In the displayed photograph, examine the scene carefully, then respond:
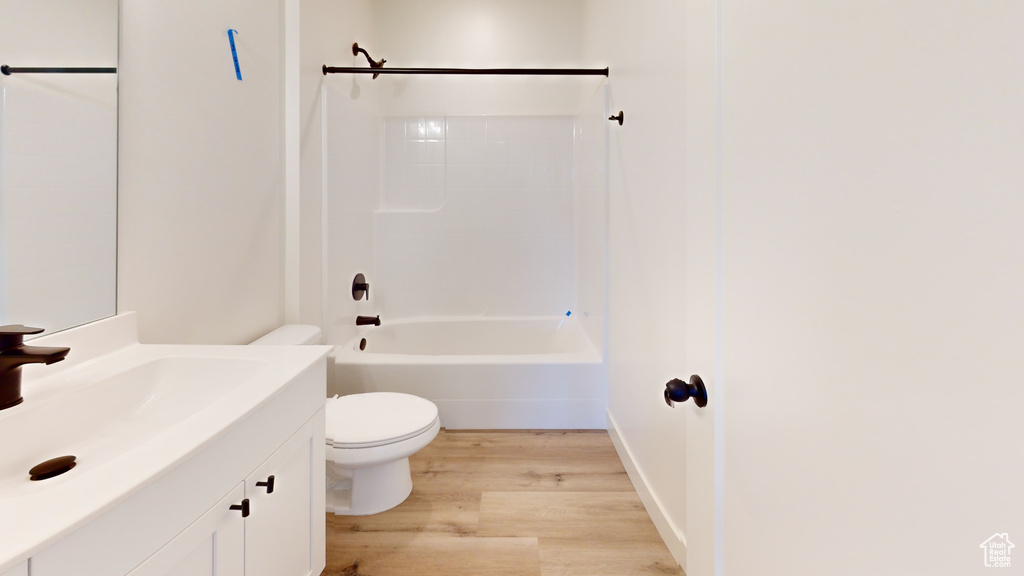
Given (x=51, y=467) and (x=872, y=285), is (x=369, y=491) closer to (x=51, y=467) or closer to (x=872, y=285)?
(x=51, y=467)

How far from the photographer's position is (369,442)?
1711mm

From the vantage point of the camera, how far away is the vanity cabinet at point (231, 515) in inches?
25.7

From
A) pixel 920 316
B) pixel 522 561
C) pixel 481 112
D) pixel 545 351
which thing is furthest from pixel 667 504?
pixel 481 112

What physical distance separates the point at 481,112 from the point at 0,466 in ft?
10.4

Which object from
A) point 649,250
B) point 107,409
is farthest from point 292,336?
point 649,250

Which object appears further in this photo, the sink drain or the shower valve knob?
the shower valve knob

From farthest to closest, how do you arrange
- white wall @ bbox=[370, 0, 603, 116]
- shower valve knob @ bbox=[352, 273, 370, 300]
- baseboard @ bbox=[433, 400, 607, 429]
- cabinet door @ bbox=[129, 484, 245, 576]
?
white wall @ bbox=[370, 0, 603, 116] → shower valve knob @ bbox=[352, 273, 370, 300] → baseboard @ bbox=[433, 400, 607, 429] → cabinet door @ bbox=[129, 484, 245, 576]

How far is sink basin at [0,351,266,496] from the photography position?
86 cm

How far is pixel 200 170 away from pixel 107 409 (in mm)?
817

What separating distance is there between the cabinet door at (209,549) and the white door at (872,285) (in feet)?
2.81

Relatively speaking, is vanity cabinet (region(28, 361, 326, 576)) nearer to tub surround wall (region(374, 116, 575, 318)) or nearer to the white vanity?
the white vanity

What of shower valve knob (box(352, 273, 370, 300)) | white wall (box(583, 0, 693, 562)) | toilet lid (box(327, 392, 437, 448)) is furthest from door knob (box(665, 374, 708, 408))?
shower valve knob (box(352, 273, 370, 300))

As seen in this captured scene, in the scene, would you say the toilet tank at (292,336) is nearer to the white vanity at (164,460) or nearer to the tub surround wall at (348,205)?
the tub surround wall at (348,205)

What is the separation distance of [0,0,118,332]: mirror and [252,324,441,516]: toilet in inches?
28.7
